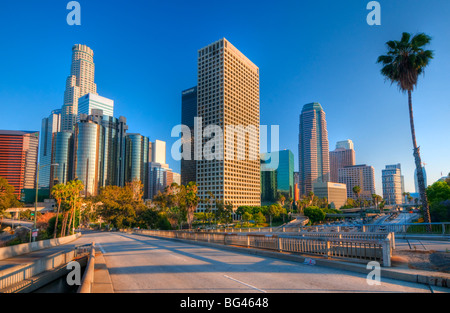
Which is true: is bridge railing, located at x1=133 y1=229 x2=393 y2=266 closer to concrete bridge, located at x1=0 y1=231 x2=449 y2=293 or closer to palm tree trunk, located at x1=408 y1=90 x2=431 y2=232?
concrete bridge, located at x1=0 y1=231 x2=449 y2=293

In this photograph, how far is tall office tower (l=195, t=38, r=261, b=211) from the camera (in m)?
148

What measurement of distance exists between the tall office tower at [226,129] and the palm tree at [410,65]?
11567 centimetres

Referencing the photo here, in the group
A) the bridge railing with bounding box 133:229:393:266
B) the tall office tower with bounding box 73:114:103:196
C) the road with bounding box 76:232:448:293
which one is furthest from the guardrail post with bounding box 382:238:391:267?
the tall office tower with bounding box 73:114:103:196

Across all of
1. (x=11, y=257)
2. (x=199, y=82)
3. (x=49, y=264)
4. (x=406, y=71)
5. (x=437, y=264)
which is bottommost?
(x=11, y=257)

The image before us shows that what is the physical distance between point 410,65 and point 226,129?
126 meters

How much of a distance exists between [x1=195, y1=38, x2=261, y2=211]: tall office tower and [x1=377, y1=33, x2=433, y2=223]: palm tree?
116 meters

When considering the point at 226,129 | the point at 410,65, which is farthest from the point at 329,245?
the point at 226,129

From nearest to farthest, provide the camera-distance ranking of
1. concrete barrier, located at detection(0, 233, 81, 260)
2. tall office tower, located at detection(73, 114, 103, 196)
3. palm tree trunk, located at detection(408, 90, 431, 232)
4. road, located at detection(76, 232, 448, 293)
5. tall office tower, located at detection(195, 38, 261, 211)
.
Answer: road, located at detection(76, 232, 448, 293)
concrete barrier, located at detection(0, 233, 81, 260)
palm tree trunk, located at detection(408, 90, 431, 232)
tall office tower, located at detection(195, 38, 261, 211)
tall office tower, located at detection(73, 114, 103, 196)

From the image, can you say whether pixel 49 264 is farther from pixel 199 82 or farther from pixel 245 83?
pixel 245 83

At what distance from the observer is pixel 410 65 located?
98.1 feet

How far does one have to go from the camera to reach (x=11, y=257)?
24953mm

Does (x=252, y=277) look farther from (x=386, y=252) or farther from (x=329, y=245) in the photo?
(x=386, y=252)
